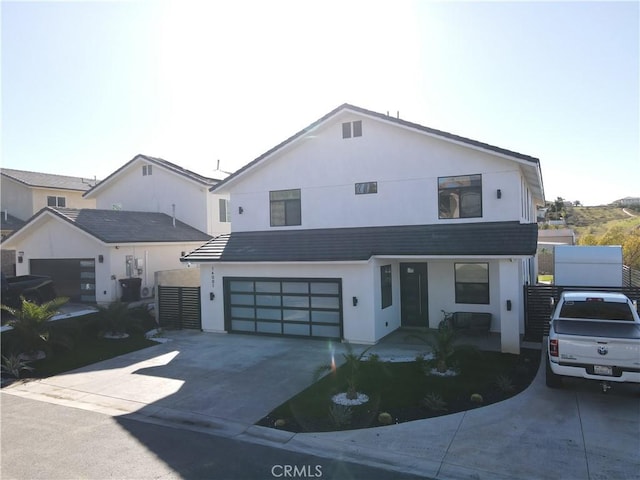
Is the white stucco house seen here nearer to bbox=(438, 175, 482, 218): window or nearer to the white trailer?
bbox=(438, 175, 482, 218): window

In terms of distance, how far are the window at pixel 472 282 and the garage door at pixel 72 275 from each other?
1507cm

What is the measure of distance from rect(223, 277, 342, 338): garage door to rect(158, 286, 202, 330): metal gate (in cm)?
143

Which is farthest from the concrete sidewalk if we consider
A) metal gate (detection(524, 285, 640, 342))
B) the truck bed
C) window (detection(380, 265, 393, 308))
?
metal gate (detection(524, 285, 640, 342))

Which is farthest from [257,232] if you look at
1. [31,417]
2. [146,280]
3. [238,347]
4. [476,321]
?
[31,417]

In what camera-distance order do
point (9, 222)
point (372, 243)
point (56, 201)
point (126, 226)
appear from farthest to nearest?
point (56, 201)
point (9, 222)
point (126, 226)
point (372, 243)

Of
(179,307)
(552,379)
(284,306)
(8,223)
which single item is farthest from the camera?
(8,223)

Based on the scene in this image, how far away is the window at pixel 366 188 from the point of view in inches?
625

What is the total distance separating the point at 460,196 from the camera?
14.8 metres

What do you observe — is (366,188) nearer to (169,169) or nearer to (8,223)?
(169,169)

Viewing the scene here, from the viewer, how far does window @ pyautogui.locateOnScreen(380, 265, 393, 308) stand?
48.7 ft

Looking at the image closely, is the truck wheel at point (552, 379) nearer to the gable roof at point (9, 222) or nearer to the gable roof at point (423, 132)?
the gable roof at point (423, 132)

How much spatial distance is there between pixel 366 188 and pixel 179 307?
8202 millimetres

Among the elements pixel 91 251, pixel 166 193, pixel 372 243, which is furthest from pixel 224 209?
pixel 372 243

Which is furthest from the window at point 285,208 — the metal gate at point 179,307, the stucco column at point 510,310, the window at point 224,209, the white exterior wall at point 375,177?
the window at point 224,209
